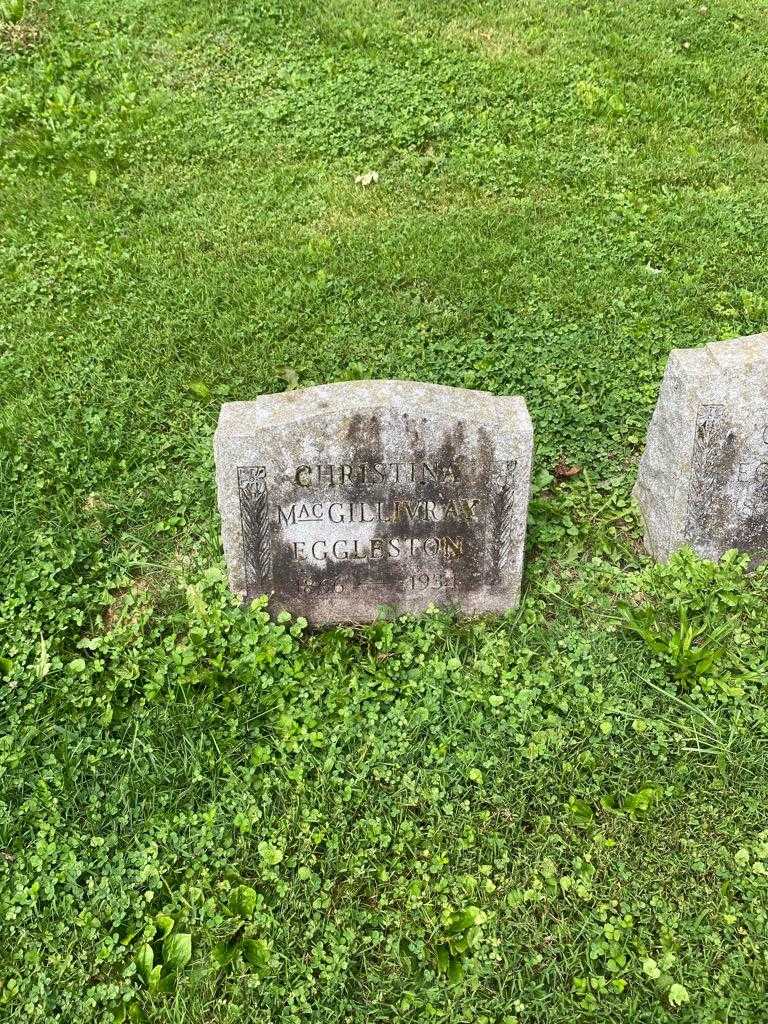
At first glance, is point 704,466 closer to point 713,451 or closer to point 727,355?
point 713,451

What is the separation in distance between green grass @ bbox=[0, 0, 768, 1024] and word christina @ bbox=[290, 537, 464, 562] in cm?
34

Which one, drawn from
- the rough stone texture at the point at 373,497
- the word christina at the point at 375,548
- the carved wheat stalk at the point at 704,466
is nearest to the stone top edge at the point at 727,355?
the carved wheat stalk at the point at 704,466

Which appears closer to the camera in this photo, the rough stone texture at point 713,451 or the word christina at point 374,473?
the word christina at point 374,473

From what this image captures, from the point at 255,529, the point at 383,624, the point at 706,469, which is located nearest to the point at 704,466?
→ the point at 706,469

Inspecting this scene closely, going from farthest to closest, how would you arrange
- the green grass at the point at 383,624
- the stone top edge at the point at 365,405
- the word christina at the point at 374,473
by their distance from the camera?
the word christina at the point at 374,473
the stone top edge at the point at 365,405
the green grass at the point at 383,624

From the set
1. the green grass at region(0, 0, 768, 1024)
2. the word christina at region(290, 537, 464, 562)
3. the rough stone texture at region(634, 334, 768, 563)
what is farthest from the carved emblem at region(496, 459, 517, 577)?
the rough stone texture at region(634, 334, 768, 563)

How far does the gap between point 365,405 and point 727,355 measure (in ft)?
5.37

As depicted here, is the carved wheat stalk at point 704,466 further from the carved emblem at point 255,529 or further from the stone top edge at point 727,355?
the carved emblem at point 255,529

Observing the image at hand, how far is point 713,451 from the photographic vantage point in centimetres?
392

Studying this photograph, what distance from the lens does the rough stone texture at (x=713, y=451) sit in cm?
382

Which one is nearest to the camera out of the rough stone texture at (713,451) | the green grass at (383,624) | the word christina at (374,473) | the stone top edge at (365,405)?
the green grass at (383,624)

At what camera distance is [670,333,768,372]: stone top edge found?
383cm

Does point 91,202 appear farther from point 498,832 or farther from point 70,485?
point 498,832

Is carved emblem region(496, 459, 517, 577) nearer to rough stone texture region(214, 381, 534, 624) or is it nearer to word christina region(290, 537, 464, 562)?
rough stone texture region(214, 381, 534, 624)
